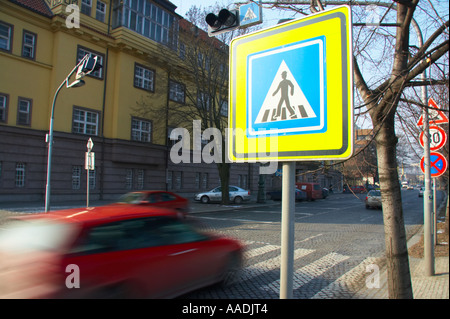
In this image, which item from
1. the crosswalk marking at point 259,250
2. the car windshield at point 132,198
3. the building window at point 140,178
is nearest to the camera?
the crosswalk marking at point 259,250

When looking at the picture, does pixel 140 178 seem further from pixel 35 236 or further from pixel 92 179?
pixel 35 236

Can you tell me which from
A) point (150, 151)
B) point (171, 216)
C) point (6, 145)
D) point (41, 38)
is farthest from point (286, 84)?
point (150, 151)

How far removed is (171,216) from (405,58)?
12.9ft

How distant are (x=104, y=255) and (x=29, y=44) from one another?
22375 millimetres

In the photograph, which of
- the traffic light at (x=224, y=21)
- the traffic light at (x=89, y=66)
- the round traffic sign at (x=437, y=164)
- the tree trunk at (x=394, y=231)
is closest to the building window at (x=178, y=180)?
the traffic light at (x=89, y=66)

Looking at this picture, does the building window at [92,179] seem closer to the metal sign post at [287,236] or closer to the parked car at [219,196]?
the parked car at [219,196]

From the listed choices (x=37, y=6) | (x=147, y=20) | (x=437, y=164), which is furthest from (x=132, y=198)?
(x=147, y=20)

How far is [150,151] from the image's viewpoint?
1085 inches

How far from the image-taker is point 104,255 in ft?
13.2

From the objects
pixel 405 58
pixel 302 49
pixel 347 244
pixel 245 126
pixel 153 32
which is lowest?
pixel 347 244

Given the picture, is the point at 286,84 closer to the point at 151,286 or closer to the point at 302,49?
the point at 302,49

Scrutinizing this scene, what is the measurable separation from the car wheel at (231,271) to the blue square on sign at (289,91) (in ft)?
14.2

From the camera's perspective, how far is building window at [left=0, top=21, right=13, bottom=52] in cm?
1961

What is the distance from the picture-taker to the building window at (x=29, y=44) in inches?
816
